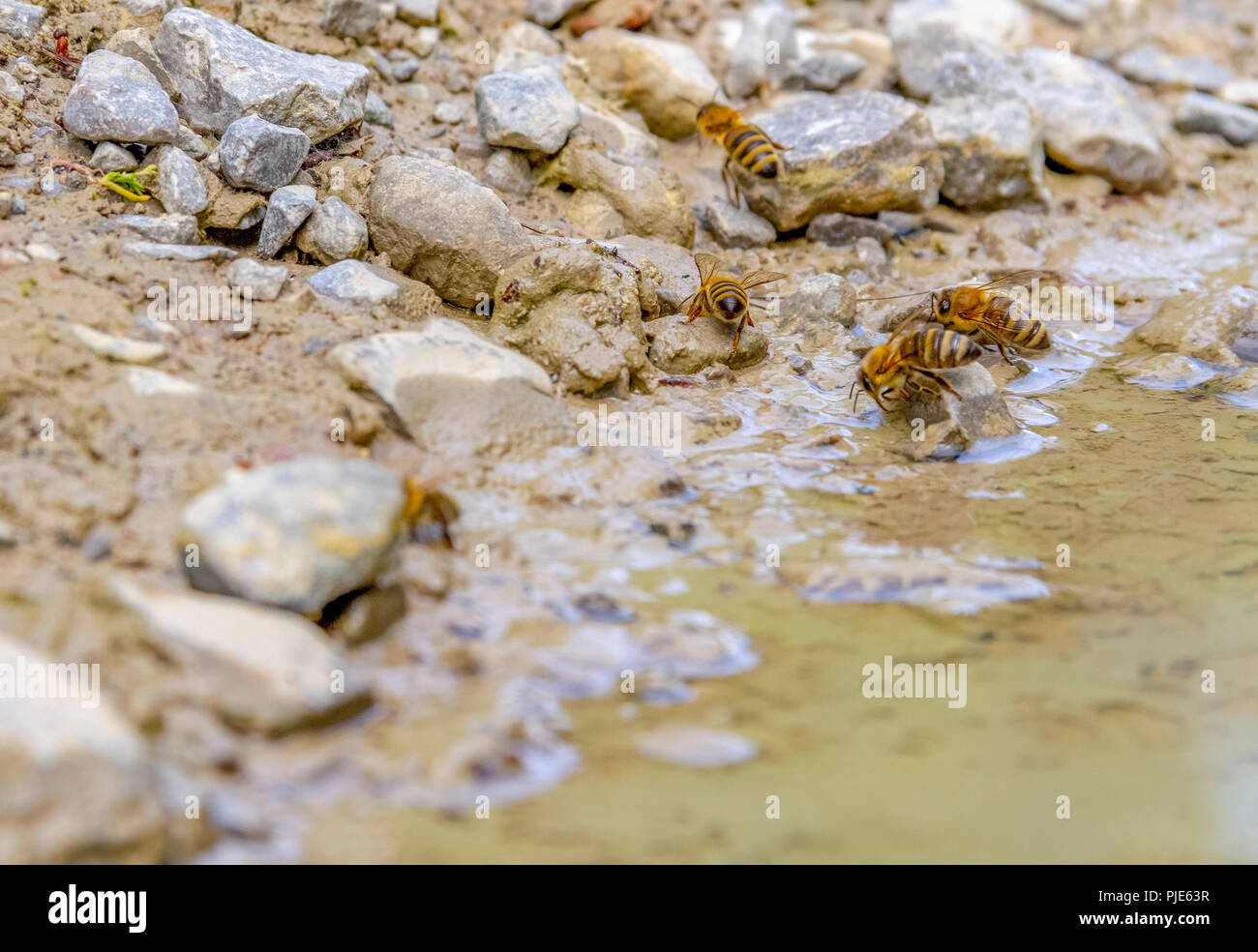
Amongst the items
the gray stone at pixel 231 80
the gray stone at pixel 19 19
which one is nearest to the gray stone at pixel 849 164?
the gray stone at pixel 231 80

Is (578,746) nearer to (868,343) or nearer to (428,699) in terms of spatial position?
(428,699)

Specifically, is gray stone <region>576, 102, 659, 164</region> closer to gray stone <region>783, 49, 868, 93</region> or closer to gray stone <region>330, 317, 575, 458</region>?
gray stone <region>783, 49, 868, 93</region>

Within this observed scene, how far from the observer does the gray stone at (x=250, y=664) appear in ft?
9.41

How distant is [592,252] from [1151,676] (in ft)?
10.5

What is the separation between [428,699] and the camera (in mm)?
3141

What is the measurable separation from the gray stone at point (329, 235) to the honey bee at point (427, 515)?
1850 millimetres

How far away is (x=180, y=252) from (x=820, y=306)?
3411 mm

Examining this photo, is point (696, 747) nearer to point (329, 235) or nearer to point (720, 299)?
point (720, 299)

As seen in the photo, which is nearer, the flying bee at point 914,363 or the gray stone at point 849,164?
the flying bee at point 914,363

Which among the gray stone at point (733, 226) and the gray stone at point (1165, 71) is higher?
the gray stone at point (1165, 71)

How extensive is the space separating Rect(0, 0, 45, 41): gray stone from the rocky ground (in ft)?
0.07

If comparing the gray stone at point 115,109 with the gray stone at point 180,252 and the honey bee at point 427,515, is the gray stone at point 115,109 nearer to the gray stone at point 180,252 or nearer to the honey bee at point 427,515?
the gray stone at point 180,252

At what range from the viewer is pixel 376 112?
596cm

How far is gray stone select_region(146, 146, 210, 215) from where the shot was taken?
192 inches
